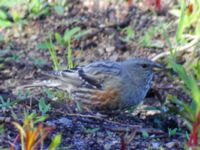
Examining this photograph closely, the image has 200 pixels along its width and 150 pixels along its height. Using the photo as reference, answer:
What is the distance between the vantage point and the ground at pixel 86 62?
5453mm

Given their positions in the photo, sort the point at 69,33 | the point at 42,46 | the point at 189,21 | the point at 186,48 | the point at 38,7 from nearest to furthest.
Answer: the point at 186,48, the point at 42,46, the point at 189,21, the point at 69,33, the point at 38,7

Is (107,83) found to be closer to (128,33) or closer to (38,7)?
(128,33)

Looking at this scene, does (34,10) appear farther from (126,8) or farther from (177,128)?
(177,128)

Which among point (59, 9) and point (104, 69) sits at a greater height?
point (59, 9)

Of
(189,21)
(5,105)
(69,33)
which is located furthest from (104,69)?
(189,21)

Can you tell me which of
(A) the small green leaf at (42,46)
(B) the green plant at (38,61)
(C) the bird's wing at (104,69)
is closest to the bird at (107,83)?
(C) the bird's wing at (104,69)

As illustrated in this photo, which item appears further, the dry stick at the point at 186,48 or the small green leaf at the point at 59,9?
the small green leaf at the point at 59,9

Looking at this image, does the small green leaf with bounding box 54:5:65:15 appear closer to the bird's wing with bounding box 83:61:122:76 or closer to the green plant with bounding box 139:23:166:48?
the green plant with bounding box 139:23:166:48

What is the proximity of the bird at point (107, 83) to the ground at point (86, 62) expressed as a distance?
0.11m

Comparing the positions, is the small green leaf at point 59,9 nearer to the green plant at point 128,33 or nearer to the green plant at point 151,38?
the green plant at point 128,33

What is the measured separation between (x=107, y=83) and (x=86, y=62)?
160cm

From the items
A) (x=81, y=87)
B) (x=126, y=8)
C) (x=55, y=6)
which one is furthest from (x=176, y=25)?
(x=81, y=87)

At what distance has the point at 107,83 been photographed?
22.4 feet

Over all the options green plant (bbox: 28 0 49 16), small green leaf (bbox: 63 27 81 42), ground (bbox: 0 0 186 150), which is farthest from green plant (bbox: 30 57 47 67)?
green plant (bbox: 28 0 49 16)
